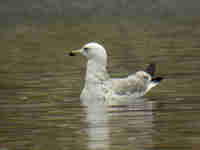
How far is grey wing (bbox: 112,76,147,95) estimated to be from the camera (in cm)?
1622

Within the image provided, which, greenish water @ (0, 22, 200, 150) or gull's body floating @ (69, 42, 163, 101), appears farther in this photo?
gull's body floating @ (69, 42, 163, 101)

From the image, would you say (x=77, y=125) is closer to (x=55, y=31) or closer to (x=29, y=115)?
(x=29, y=115)

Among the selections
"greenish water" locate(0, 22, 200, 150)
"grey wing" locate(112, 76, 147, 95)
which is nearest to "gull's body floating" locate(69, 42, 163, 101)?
"grey wing" locate(112, 76, 147, 95)

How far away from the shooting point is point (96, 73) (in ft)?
53.8

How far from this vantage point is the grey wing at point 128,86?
639 inches

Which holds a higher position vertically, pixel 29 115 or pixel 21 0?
pixel 21 0

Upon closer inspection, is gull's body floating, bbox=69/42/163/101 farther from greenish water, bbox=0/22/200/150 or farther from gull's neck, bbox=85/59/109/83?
greenish water, bbox=0/22/200/150

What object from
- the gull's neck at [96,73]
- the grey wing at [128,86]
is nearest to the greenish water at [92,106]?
the grey wing at [128,86]

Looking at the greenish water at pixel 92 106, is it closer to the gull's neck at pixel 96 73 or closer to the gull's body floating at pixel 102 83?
the gull's body floating at pixel 102 83

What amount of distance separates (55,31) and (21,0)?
1916 centimetres

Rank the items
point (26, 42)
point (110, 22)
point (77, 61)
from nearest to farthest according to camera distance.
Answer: point (77, 61), point (26, 42), point (110, 22)

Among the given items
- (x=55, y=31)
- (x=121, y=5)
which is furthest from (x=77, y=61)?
(x=121, y=5)

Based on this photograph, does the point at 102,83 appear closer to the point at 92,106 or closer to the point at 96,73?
the point at 96,73

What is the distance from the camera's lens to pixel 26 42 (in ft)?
114
